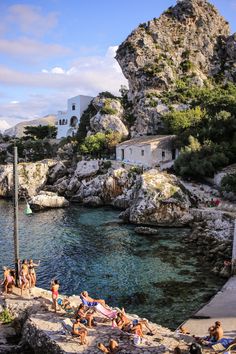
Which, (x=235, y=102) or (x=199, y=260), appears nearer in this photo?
(x=199, y=260)

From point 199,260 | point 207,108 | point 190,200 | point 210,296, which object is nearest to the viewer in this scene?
point 210,296

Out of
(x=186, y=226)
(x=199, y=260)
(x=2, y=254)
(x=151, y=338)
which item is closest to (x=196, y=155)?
(x=186, y=226)

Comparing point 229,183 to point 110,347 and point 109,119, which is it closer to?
point 110,347

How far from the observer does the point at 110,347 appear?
12.0 m

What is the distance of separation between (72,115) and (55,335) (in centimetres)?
7941

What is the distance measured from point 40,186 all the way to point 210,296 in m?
47.2

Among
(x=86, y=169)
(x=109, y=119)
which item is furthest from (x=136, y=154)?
(x=109, y=119)

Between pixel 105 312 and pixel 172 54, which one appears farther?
Result: pixel 172 54

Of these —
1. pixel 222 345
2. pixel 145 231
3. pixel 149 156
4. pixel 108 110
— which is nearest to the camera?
pixel 222 345

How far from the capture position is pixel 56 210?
50.2 metres

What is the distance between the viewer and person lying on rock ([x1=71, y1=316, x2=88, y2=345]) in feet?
41.1

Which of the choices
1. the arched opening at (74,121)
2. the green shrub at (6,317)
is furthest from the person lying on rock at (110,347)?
the arched opening at (74,121)

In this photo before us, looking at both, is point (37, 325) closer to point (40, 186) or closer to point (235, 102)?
point (40, 186)

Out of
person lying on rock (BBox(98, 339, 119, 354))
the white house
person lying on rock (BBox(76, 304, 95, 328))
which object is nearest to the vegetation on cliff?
the white house
